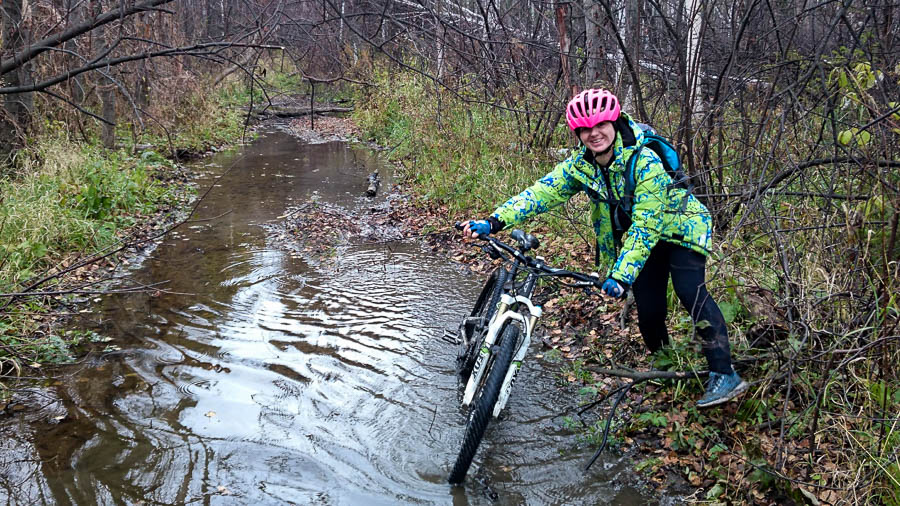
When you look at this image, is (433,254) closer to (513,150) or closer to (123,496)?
(513,150)

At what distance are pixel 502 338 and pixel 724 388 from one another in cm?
153

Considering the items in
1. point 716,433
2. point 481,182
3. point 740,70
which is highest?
point 740,70

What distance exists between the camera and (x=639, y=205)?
4254 mm

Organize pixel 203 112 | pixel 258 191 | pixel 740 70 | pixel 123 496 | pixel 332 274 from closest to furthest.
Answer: pixel 123 496
pixel 740 70
pixel 332 274
pixel 258 191
pixel 203 112

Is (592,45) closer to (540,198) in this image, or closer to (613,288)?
(540,198)

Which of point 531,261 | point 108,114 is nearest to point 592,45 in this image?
point 531,261

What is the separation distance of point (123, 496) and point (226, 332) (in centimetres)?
283

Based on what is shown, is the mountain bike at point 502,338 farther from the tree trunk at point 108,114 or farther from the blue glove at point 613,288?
the tree trunk at point 108,114

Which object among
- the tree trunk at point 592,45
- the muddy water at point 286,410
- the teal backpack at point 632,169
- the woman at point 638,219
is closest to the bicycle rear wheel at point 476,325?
the muddy water at point 286,410

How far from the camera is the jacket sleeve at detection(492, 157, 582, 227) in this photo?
4859 millimetres

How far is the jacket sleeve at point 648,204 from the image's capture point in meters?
4.22

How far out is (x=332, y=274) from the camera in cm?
898

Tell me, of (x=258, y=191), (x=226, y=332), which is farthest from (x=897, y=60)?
(x=258, y=191)

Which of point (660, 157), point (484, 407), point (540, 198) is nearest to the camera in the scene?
point (484, 407)
